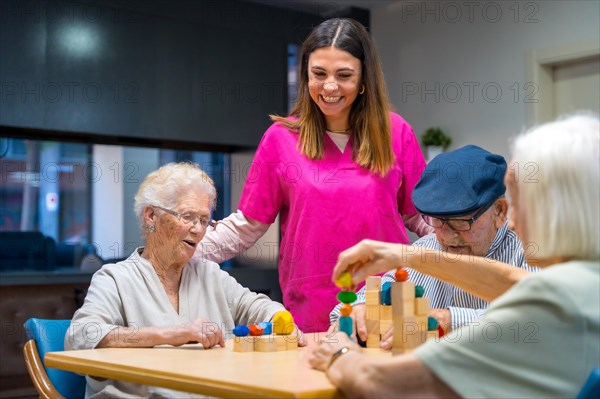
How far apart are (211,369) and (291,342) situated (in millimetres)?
479

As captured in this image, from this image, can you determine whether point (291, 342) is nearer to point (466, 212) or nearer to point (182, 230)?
point (182, 230)

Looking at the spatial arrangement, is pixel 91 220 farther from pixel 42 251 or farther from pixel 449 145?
pixel 449 145

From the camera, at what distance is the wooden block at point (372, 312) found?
2.08m

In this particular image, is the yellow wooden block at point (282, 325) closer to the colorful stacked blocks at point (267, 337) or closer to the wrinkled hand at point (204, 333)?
the colorful stacked blocks at point (267, 337)

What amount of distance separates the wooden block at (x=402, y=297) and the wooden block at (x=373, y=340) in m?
0.31

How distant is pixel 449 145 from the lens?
19.5ft

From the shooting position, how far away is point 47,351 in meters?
2.25

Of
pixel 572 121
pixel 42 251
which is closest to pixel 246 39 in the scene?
pixel 42 251

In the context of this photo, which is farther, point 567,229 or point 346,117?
point 346,117

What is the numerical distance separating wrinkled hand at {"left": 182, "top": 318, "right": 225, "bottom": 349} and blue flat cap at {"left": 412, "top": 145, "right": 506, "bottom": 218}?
2.20ft

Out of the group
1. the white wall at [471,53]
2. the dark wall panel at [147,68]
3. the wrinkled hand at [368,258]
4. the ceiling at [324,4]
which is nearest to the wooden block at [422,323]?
the wrinkled hand at [368,258]

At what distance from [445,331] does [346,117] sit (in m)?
1.01

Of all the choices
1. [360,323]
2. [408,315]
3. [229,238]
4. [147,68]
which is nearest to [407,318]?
[408,315]

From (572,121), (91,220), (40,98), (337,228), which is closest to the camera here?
(572,121)
